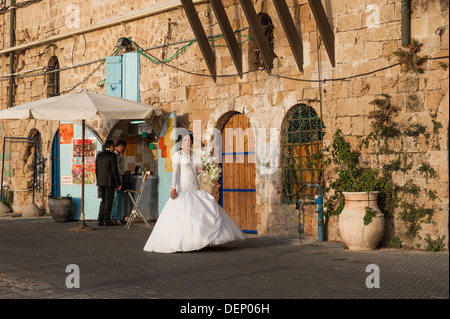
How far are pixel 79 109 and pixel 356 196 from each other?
540 cm

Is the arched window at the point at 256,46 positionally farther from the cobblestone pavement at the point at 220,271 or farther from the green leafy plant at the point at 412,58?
the cobblestone pavement at the point at 220,271

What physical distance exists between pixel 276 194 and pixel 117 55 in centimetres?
568

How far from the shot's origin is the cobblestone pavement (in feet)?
19.5

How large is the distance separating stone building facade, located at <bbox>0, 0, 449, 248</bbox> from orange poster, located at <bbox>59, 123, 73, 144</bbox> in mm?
694

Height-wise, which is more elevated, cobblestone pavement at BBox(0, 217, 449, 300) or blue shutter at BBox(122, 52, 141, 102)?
blue shutter at BBox(122, 52, 141, 102)

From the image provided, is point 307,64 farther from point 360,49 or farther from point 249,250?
point 249,250

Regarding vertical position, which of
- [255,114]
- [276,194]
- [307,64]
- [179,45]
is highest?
[179,45]

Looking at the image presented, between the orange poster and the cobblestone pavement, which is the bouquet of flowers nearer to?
the cobblestone pavement

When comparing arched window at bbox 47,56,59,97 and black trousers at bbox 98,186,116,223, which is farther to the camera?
arched window at bbox 47,56,59,97

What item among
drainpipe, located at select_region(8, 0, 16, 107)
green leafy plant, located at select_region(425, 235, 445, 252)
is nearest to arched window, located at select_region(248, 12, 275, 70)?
green leafy plant, located at select_region(425, 235, 445, 252)

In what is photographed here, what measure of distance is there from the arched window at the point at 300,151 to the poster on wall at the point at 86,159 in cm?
535

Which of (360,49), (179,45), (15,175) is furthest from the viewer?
(15,175)

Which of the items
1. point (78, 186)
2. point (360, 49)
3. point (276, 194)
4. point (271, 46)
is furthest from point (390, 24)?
point (78, 186)
